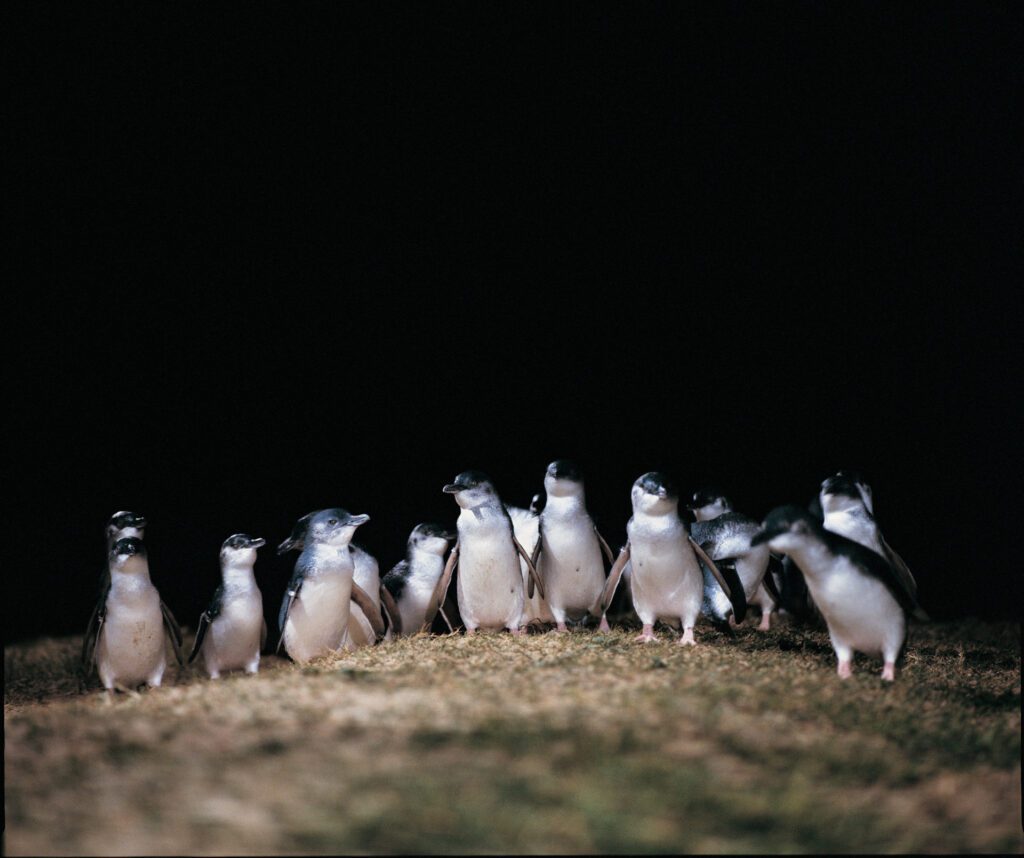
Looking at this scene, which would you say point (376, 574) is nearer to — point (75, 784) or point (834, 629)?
point (834, 629)

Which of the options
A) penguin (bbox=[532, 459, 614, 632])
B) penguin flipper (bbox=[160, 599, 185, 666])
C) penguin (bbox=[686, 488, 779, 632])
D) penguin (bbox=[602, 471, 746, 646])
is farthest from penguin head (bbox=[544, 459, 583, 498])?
penguin flipper (bbox=[160, 599, 185, 666])

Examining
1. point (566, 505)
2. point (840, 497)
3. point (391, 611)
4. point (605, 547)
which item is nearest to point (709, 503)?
point (605, 547)

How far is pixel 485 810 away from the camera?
2.69 metres

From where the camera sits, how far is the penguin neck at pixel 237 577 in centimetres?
627

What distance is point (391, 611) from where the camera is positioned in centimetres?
688

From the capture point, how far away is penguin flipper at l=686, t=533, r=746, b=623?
620cm

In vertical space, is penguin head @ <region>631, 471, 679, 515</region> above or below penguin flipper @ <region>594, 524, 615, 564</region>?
above

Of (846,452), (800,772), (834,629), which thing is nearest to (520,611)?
(834,629)

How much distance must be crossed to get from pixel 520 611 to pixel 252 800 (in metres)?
3.95

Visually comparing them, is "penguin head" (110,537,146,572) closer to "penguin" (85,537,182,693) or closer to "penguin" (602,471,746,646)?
"penguin" (85,537,182,693)

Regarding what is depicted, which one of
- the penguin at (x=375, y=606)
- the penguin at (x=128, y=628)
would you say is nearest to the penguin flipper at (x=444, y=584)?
the penguin at (x=375, y=606)

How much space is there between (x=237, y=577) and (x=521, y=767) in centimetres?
378

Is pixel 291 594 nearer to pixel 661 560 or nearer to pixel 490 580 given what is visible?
pixel 490 580

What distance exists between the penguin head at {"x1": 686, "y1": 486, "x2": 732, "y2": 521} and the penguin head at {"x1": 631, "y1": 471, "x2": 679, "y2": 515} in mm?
2027
